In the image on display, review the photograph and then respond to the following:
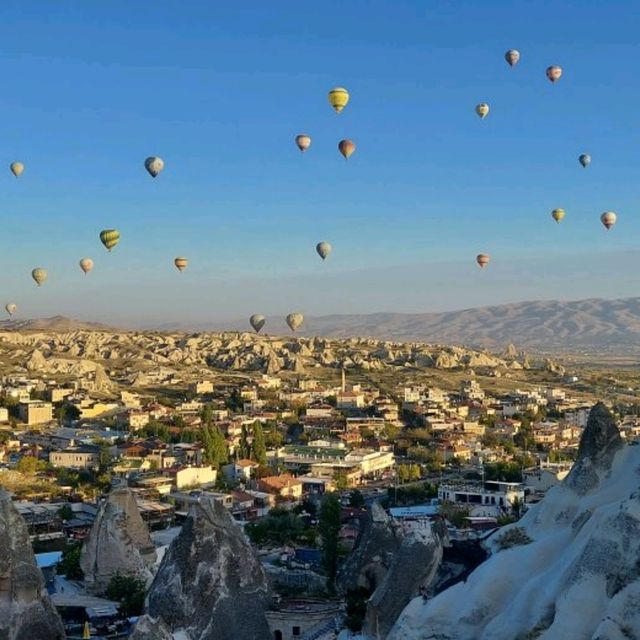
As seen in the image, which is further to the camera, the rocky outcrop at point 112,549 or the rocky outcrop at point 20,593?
the rocky outcrop at point 112,549

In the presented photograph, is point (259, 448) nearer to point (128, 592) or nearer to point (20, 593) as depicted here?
point (128, 592)

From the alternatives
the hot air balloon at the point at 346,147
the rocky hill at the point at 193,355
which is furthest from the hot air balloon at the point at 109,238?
the rocky hill at the point at 193,355

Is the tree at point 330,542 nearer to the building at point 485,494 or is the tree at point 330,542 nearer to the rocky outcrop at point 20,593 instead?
the rocky outcrop at point 20,593

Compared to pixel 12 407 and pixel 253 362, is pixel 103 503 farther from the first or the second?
pixel 253 362

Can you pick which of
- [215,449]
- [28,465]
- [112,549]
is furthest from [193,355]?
[112,549]

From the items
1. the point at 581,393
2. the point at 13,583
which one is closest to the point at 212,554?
the point at 13,583
